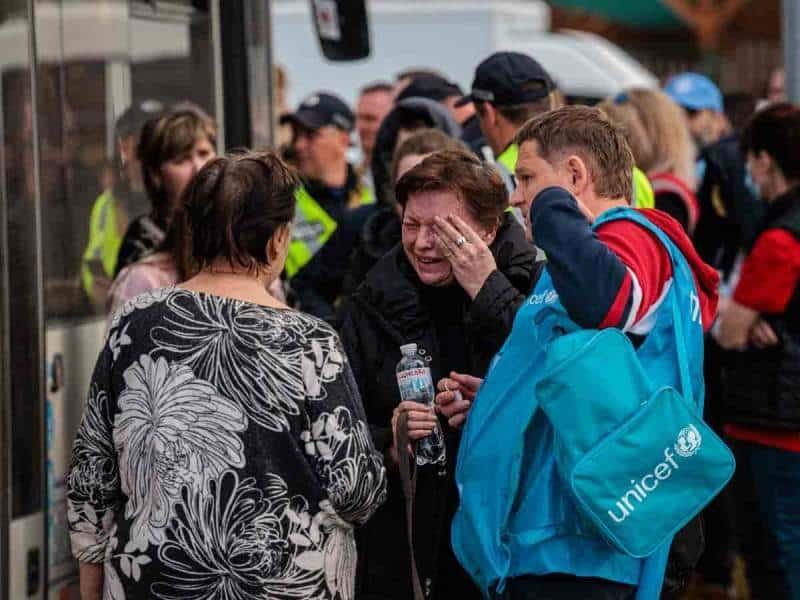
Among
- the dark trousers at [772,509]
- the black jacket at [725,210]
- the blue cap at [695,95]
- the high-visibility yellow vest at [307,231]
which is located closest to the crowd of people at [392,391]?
the dark trousers at [772,509]

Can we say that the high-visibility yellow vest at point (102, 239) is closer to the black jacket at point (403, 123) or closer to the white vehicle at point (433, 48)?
the black jacket at point (403, 123)

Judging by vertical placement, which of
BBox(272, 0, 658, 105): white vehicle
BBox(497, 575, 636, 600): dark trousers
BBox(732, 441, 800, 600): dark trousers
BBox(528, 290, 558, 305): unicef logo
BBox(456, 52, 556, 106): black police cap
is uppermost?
BBox(272, 0, 658, 105): white vehicle

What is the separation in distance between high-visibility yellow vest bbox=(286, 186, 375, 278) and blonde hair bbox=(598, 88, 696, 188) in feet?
3.54

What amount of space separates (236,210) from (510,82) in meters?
1.79

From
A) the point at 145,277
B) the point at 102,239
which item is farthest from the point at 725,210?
the point at 145,277

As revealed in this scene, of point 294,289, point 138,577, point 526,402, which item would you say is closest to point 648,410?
point 526,402

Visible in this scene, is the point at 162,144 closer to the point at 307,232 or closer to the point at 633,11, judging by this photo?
the point at 307,232

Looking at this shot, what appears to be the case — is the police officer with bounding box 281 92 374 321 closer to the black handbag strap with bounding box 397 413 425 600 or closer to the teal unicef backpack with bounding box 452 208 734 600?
the black handbag strap with bounding box 397 413 425 600

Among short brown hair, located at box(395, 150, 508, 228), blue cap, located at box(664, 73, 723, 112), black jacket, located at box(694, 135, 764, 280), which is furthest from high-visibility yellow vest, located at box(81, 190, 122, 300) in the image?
blue cap, located at box(664, 73, 723, 112)

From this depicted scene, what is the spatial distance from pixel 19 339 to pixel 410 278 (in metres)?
1.07

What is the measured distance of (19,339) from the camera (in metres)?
4.39

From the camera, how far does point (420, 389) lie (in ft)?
12.8

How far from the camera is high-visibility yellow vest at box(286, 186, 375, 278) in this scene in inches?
261

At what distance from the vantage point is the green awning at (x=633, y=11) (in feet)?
72.8
